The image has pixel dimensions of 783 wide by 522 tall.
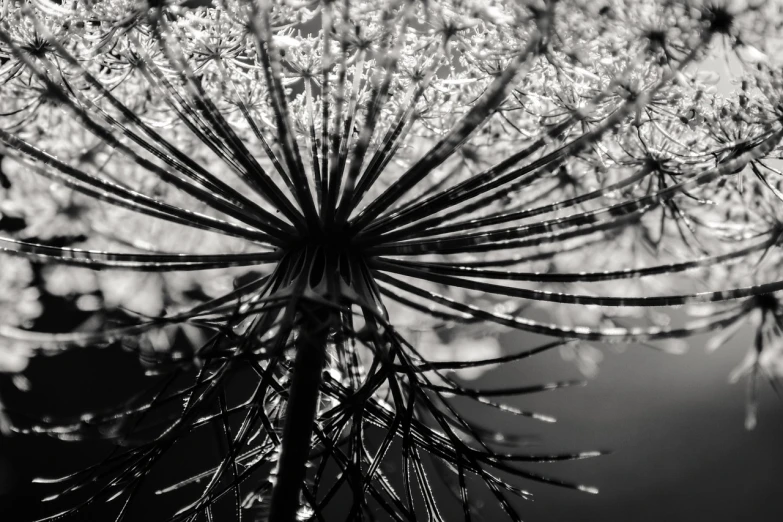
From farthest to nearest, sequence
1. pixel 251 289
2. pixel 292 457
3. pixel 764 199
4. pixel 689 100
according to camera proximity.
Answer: pixel 764 199, pixel 689 100, pixel 251 289, pixel 292 457

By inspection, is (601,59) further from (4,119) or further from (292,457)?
(4,119)

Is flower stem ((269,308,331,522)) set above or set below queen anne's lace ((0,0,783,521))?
below

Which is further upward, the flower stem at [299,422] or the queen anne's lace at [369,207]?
the queen anne's lace at [369,207]

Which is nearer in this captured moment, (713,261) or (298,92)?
(713,261)

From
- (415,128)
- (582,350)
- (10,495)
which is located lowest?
(10,495)

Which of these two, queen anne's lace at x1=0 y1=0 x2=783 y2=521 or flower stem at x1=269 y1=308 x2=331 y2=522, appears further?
queen anne's lace at x1=0 y1=0 x2=783 y2=521

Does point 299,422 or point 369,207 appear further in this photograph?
point 369,207

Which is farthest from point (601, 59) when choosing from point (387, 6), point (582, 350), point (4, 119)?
point (4, 119)

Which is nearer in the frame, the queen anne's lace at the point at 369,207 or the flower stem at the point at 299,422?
the flower stem at the point at 299,422

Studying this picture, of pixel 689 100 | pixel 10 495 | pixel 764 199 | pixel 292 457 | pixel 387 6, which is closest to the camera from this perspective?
pixel 292 457

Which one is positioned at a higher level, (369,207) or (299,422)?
(369,207)

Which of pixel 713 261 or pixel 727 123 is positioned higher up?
pixel 727 123
